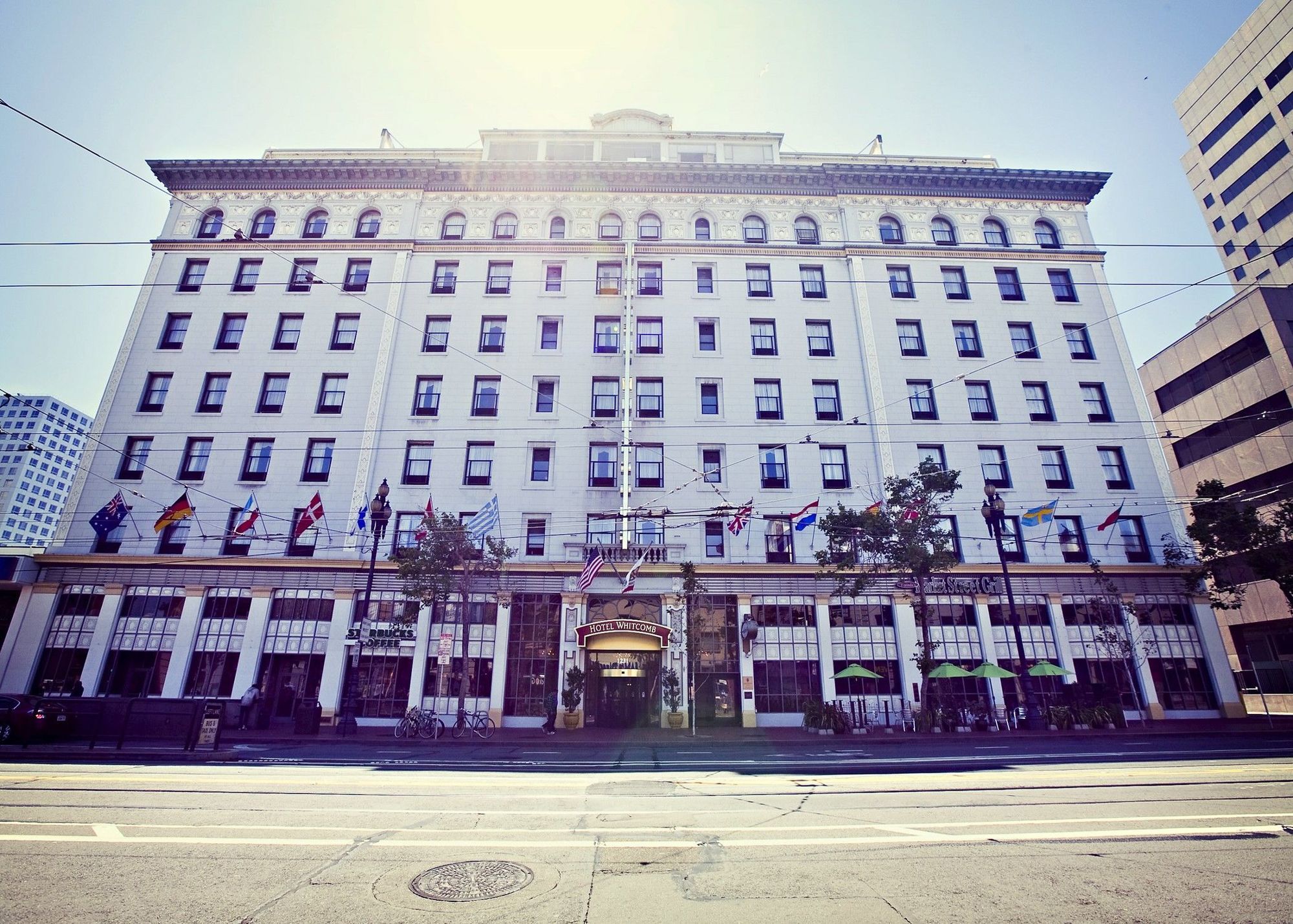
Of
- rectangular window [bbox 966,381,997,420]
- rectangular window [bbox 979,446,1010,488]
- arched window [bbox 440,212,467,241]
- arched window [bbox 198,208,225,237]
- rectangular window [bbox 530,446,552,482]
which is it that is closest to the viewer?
rectangular window [bbox 530,446,552,482]

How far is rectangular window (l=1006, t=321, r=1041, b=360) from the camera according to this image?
32.3 meters

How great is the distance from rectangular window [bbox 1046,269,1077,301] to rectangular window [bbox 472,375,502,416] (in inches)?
1227

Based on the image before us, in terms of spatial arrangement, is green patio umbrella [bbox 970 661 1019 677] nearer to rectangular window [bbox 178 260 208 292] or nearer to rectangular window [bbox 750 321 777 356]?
rectangular window [bbox 750 321 777 356]

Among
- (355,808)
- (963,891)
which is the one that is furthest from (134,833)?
(963,891)

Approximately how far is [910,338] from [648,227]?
52.1 feet

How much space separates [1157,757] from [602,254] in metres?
30.8

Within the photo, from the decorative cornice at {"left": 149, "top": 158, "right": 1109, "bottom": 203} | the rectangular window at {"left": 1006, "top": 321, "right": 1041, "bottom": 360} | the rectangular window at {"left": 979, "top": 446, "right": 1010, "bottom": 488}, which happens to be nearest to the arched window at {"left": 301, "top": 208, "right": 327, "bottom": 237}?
the decorative cornice at {"left": 149, "top": 158, "right": 1109, "bottom": 203}

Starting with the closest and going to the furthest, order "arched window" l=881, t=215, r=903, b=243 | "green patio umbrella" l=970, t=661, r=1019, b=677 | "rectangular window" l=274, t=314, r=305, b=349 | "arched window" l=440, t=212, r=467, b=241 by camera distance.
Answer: "green patio umbrella" l=970, t=661, r=1019, b=677 → "rectangular window" l=274, t=314, r=305, b=349 → "arched window" l=440, t=212, r=467, b=241 → "arched window" l=881, t=215, r=903, b=243

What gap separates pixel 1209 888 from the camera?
5.89m

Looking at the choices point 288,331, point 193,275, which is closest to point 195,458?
point 288,331

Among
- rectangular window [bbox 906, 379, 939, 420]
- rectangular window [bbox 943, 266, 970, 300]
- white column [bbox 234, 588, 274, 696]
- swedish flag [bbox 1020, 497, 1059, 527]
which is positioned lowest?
A: white column [bbox 234, 588, 274, 696]

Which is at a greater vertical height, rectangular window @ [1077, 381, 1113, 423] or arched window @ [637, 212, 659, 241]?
arched window @ [637, 212, 659, 241]

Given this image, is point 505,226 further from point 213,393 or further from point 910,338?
point 910,338

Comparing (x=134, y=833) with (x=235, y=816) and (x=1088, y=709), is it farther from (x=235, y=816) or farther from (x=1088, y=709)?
(x=1088, y=709)
